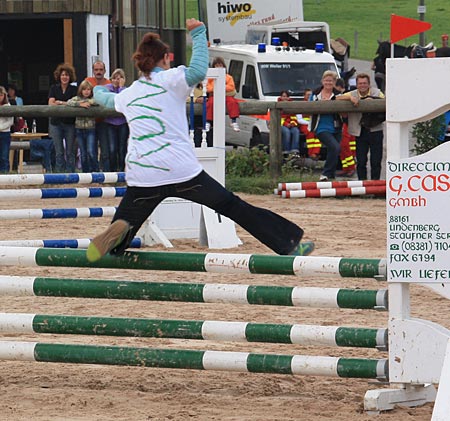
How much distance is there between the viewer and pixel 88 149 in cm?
1838

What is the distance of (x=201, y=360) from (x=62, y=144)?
12.4m

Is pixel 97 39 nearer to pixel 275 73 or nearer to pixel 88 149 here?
pixel 275 73

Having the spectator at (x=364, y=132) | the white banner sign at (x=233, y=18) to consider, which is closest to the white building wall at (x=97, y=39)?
the white banner sign at (x=233, y=18)

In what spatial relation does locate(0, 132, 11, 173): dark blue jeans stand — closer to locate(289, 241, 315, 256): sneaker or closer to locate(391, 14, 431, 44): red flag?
locate(391, 14, 431, 44): red flag

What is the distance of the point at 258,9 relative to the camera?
32.9 m

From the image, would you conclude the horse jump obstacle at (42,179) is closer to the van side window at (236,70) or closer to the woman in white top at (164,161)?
the woman in white top at (164,161)

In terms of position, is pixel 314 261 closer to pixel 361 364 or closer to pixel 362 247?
pixel 361 364

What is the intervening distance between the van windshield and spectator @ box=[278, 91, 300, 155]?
9.02 feet

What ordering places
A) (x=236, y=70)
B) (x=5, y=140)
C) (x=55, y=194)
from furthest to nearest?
(x=236, y=70) → (x=5, y=140) → (x=55, y=194)

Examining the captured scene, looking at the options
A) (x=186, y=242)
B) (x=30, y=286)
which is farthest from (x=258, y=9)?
(x=30, y=286)

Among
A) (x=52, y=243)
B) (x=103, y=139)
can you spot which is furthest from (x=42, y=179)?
(x=103, y=139)

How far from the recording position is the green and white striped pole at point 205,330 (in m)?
6.64

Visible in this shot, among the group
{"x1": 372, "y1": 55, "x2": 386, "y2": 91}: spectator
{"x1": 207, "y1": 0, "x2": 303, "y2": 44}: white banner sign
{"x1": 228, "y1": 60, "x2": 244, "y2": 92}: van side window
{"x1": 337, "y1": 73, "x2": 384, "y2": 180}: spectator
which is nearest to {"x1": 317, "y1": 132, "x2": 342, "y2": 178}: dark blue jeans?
{"x1": 337, "y1": 73, "x2": 384, "y2": 180}: spectator

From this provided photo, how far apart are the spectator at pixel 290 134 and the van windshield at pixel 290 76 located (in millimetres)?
2749
